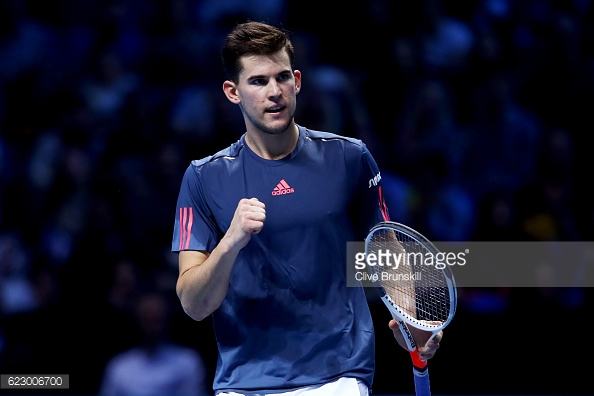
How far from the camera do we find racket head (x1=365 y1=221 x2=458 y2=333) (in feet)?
10.8

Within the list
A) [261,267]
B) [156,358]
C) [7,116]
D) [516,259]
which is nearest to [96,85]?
[7,116]

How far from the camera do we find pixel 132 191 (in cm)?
649

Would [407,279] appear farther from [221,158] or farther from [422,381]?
[221,158]

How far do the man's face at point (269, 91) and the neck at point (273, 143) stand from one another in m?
0.05

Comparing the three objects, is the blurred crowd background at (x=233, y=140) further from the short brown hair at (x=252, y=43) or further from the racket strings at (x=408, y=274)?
Result: the short brown hair at (x=252, y=43)

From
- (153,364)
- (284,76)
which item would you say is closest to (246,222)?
(284,76)

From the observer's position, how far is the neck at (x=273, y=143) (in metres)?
3.38

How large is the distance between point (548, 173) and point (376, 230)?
368cm

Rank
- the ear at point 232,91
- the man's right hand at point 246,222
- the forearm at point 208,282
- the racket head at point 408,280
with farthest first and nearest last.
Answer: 1. the ear at point 232,91
2. the racket head at point 408,280
3. the forearm at point 208,282
4. the man's right hand at point 246,222

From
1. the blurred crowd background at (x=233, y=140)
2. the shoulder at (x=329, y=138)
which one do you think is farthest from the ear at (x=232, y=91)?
the blurred crowd background at (x=233, y=140)

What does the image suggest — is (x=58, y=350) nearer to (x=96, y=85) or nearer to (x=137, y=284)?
(x=137, y=284)

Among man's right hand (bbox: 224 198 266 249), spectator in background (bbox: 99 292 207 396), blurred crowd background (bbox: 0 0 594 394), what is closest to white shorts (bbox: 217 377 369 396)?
man's right hand (bbox: 224 198 266 249)

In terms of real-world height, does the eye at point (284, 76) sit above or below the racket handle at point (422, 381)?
above

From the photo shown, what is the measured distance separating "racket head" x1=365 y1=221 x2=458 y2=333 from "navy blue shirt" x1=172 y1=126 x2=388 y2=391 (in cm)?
10
